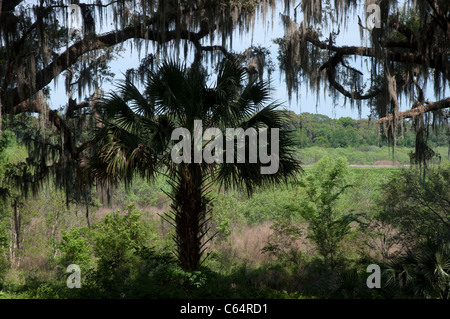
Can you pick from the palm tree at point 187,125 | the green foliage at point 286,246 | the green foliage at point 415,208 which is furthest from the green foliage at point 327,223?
the palm tree at point 187,125

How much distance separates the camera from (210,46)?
11500mm

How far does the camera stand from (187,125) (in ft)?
27.9

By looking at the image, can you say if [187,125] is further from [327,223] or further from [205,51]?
[327,223]


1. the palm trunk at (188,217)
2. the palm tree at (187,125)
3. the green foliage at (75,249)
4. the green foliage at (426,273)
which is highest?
the palm tree at (187,125)

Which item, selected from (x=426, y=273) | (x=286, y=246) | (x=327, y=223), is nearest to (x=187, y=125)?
(x=426, y=273)

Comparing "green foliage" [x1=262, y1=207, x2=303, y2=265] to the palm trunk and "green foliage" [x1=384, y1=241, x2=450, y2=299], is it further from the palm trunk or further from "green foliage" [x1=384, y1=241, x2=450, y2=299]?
"green foliage" [x1=384, y1=241, x2=450, y2=299]

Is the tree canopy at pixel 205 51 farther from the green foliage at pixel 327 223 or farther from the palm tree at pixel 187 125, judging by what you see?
the green foliage at pixel 327 223

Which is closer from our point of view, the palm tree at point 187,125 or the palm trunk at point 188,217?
the palm tree at point 187,125

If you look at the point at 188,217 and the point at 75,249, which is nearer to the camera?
the point at 188,217

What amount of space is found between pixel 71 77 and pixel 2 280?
7.97 m

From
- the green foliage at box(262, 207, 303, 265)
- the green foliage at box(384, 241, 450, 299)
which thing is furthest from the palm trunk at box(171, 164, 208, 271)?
the green foliage at box(262, 207, 303, 265)

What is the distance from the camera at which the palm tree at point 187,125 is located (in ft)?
26.8

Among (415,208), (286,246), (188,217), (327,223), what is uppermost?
(188,217)
